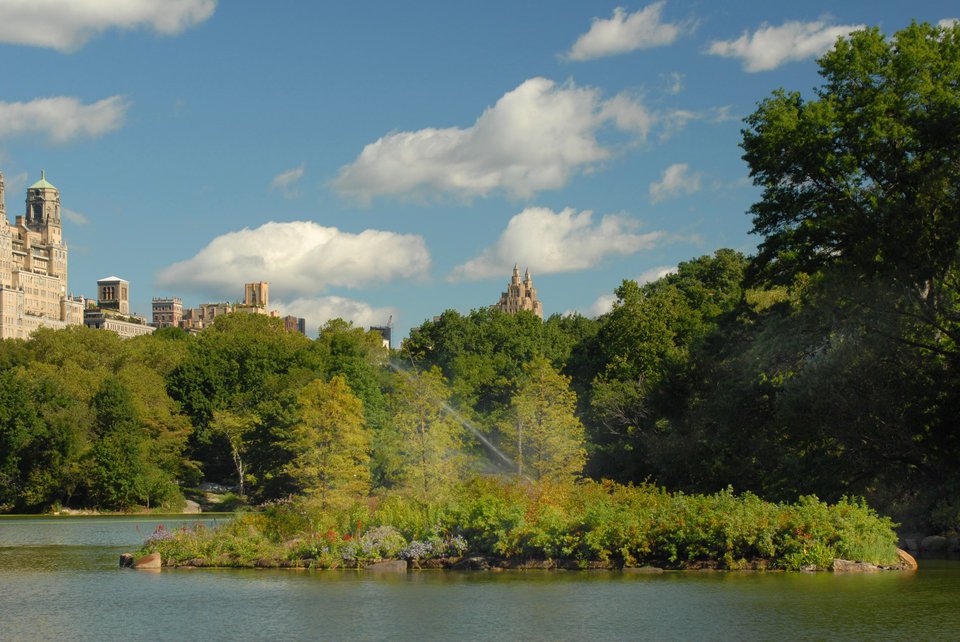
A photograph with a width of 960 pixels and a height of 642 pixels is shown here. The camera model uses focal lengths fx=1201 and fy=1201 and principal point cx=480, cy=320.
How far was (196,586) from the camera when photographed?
1119 inches

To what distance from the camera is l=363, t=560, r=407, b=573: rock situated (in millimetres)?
31377

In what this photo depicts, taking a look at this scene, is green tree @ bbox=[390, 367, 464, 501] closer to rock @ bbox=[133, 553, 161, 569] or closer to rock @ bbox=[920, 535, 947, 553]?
rock @ bbox=[133, 553, 161, 569]

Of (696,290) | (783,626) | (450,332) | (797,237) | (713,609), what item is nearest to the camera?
(783,626)

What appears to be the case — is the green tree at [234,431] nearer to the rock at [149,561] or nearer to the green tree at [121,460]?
the green tree at [121,460]

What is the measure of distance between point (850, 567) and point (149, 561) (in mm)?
18670

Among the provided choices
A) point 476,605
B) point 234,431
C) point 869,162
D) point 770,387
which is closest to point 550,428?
point 770,387

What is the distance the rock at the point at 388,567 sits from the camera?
31.4 metres

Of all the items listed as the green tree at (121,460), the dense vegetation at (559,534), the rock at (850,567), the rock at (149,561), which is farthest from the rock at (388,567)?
the green tree at (121,460)

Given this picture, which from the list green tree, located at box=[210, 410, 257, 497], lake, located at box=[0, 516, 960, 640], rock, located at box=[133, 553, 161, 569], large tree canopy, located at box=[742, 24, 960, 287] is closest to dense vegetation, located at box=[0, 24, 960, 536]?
large tree canopy, located at box=[742, 24, 960, 287]

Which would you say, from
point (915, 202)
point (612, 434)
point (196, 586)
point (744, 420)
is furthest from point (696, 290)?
point (196, 586)

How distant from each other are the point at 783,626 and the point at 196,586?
14.2 meters

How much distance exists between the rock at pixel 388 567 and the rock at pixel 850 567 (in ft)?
35.5

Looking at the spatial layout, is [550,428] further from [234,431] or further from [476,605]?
[234,431]

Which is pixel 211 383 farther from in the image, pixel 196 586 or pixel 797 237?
pixel 196 586
